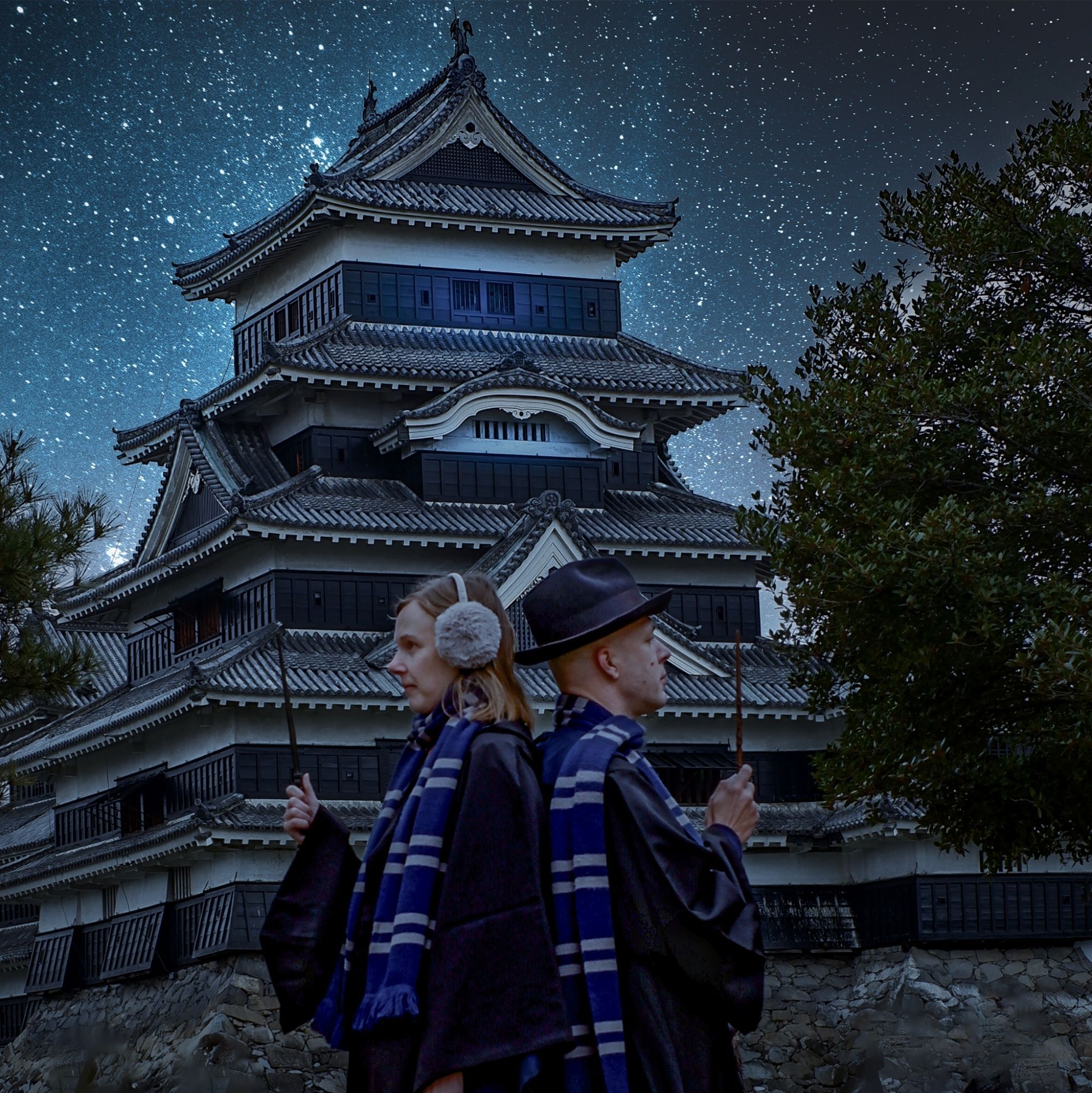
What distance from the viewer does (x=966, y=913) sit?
29.3 meters

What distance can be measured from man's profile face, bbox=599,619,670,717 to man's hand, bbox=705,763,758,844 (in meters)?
0.36

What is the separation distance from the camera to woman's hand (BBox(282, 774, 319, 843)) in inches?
222

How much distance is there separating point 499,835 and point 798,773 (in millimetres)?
26192

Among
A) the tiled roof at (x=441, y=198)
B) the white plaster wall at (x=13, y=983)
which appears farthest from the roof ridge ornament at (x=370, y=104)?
the white plaster wall at (x=13, y=983)

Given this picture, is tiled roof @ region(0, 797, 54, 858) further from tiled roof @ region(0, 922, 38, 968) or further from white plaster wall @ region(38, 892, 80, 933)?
white plaster wall @ region(38, 892, 80, 933)

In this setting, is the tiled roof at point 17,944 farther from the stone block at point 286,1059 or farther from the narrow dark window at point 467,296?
the narrow dark window at point 467,296

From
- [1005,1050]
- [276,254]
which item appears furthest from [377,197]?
[1005,1050]

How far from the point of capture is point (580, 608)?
5.48 metres

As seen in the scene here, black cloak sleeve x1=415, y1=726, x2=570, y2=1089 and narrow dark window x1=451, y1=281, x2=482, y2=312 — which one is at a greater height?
narrow dark window x1=451, y1=281, x2=482, y2=312

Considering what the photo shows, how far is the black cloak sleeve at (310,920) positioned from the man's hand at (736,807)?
3.94 feet

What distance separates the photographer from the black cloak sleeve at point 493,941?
16.0 feet

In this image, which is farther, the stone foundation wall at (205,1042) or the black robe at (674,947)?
the stone foundation wall at (205,1042)

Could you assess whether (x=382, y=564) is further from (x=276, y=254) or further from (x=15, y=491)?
(x=15, y=491)

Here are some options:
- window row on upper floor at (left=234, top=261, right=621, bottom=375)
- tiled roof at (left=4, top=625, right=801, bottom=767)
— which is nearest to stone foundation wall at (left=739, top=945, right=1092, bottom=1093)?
tiled roof at (left=4, top=625, right=801, bottom=767)
